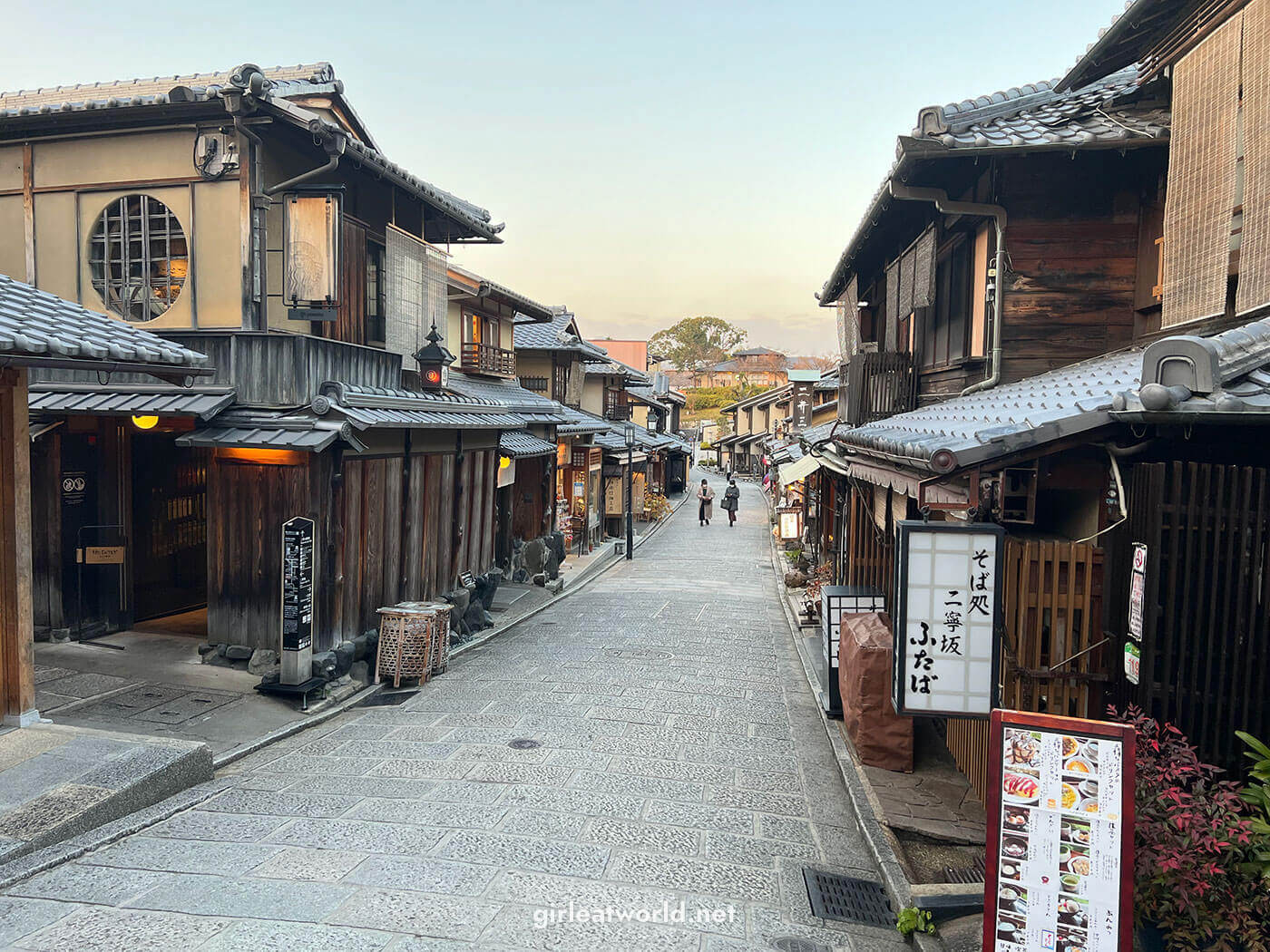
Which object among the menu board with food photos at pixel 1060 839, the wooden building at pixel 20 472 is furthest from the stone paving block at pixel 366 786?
the menu board with food photos at pixel 1060 839

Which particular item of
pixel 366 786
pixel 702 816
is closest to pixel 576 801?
pixel 702 816

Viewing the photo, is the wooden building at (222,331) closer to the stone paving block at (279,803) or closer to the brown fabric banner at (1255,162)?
the stone paving block at (279,803)

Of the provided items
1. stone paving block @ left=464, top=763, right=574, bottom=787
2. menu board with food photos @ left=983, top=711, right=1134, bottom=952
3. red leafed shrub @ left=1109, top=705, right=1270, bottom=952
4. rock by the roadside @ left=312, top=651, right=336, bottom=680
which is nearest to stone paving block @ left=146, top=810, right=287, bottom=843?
stone paving block @ left=464, top=763, right=574, bottom=787

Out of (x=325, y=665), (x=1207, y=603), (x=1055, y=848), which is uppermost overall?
(x=1207, y=603)

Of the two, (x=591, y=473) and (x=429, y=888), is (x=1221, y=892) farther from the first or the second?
(x=591, y=473)

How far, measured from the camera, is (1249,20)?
24.6ft

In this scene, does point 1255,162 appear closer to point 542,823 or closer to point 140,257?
point 542,823

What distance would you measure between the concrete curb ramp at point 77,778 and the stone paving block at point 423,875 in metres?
2.63

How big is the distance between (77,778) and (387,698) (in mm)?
5154

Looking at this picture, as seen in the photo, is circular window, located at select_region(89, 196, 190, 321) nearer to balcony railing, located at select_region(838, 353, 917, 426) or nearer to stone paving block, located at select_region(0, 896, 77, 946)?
stone paving block, located at select_region(0, 896, 77, 946)

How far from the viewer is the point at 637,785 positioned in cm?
883

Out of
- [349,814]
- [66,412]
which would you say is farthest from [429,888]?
[66,412]

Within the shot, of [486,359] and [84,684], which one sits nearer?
[84,684]

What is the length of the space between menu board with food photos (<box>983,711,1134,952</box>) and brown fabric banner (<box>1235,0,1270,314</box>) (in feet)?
17.2
